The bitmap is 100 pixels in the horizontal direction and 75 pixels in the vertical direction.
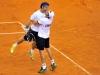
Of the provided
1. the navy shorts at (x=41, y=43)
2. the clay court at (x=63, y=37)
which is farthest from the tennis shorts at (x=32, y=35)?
the clay court at (x=63, y=37)

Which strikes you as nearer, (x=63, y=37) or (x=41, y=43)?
(x=41, y=43)

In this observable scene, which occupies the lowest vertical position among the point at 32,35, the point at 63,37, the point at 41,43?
the point at 63,37

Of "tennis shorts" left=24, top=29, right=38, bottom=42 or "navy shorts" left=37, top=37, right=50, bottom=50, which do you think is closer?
"navy shorts" left=37, top=37, right=50, bottom=50

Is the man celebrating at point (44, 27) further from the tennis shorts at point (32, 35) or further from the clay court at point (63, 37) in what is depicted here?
the clay court at point (63, 37)

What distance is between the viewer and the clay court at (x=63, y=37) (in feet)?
42.5

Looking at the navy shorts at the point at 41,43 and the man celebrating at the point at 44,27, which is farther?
the navy shorts at the point at 41,43

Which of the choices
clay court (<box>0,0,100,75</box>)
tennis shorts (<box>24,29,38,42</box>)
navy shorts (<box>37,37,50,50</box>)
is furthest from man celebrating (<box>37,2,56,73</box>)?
clay court (<box>0,0,100,75</box>)

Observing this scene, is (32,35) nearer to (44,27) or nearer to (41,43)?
(41,43)

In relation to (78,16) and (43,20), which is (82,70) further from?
(78,16)

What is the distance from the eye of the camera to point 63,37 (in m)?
16.2

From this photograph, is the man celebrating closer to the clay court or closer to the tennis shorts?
the tennis shorts

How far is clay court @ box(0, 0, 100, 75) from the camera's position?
13.0 meters

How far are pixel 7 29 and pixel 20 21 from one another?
1.52 m

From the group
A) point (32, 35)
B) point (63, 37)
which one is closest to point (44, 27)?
point (32, 35)
